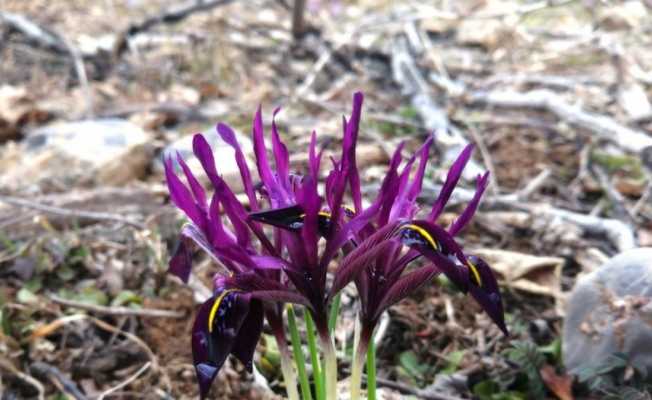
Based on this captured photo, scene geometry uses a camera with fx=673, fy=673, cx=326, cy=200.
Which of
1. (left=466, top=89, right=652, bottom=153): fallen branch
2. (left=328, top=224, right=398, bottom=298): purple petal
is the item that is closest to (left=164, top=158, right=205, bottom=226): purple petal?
(left=328, top=224, right=398, bottom=298): purple petal

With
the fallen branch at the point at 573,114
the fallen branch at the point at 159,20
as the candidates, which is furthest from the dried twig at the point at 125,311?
the fallen branch at the point at 159,20

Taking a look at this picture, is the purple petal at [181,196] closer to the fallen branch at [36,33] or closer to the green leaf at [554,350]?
the green leaf at [554,350]

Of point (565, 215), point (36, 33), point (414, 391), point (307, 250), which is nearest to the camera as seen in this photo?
point (307, 250)

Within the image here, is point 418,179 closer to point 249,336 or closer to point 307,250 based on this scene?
point 307,250

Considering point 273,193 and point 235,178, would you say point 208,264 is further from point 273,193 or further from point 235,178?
point 273,193

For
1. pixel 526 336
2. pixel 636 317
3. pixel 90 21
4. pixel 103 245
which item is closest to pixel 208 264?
pixel 103 245

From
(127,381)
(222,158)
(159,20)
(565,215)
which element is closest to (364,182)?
(222,158)
